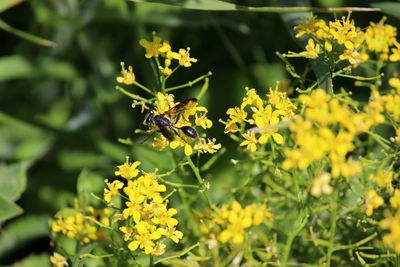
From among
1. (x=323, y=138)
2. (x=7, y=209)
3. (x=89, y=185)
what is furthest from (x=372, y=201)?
(x=7, y=209)

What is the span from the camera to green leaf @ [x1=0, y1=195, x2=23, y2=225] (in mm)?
1569

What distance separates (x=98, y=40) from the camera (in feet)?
7.80

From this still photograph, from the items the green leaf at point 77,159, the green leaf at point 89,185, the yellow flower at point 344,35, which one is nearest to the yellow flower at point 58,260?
the green leaf at point 89,185

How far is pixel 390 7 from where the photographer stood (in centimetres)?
140

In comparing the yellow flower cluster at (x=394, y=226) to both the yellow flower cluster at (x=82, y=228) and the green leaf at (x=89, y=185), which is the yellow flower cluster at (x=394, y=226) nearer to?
the yellow flower cluster at (x=82, y=228)

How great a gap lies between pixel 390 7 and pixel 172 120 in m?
0.78

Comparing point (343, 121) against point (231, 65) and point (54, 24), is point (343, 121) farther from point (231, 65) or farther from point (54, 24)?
point (54, 24)

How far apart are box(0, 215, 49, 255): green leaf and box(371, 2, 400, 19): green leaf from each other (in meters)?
1.63

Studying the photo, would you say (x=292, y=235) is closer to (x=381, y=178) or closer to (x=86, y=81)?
(x=381, y=178)

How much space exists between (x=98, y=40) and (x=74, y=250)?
1.23 m

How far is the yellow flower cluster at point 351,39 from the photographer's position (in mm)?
1172

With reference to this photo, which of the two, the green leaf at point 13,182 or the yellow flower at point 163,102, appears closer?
the yellow flower at point 163,102

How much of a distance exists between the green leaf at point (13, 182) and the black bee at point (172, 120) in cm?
70

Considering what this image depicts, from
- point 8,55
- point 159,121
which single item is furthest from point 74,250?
point 8,55
